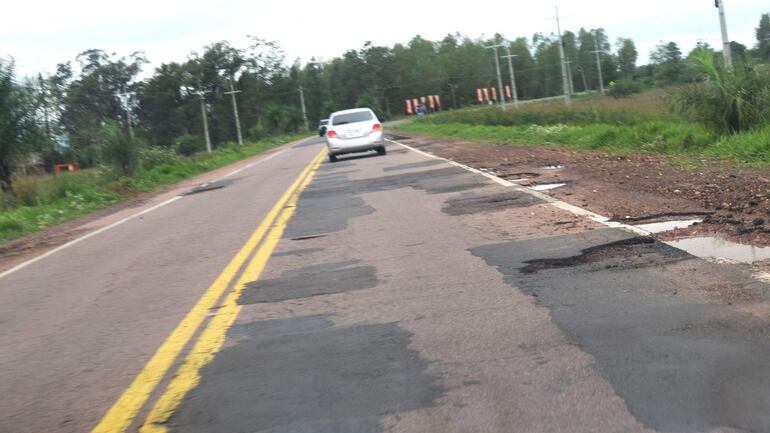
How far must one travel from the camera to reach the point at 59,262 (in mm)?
11367

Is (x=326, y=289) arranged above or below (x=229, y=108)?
below

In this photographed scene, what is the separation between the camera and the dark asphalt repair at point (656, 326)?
3955 millimetres

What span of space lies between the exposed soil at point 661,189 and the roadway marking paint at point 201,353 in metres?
4.22

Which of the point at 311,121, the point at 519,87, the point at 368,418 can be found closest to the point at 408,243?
the point at 368,418

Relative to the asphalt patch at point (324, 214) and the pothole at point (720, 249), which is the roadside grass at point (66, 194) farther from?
the pothole at point (720, 249)

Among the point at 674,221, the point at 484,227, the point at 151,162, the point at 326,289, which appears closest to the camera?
the point at 326,289

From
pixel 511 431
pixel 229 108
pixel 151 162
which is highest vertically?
pixel 229 108

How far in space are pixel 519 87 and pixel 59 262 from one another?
132608 millimetres

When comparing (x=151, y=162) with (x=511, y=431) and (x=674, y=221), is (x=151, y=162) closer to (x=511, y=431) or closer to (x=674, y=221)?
(x=674, y=221)

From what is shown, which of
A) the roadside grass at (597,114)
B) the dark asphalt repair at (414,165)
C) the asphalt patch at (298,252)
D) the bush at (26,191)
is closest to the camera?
the asphalt patch at (298,252)

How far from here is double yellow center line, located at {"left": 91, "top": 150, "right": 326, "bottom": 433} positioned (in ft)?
14.8

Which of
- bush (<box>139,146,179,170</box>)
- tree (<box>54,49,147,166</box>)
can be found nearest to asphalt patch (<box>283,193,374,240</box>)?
bush (<box>139,146,179,170</box>)

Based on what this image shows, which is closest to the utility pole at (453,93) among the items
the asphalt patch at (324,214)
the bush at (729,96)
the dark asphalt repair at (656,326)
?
the bush at (729,96)

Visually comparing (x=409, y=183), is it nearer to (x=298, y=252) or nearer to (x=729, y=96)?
(x=729, y=96)
